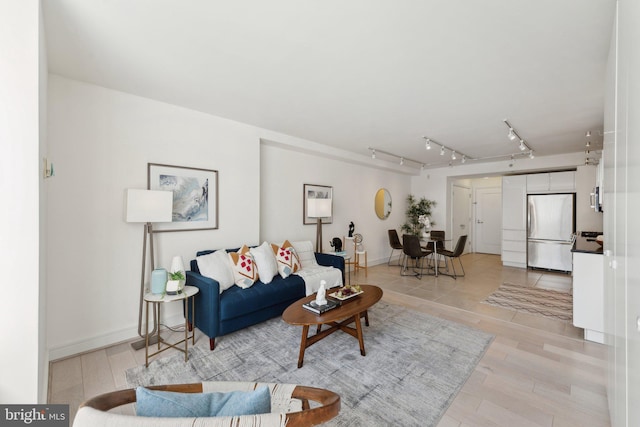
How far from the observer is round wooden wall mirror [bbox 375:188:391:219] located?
6.50 metres

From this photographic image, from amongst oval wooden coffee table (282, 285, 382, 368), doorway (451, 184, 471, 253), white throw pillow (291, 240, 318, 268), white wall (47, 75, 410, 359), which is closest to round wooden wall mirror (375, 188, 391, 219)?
doorway (451, 184, 471, 253)

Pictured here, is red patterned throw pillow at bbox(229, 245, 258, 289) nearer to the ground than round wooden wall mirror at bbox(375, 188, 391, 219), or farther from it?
nearer to the ground

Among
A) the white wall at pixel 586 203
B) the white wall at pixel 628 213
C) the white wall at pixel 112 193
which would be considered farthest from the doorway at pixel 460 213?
the white wall at pixel 628 213

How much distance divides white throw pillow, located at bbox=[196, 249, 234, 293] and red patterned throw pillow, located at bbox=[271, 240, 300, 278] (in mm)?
655

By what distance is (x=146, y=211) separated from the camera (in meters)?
2.55

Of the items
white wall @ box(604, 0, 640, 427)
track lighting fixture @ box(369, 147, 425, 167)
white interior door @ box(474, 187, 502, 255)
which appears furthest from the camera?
white interior door @ box(474, 187, 502, 255)

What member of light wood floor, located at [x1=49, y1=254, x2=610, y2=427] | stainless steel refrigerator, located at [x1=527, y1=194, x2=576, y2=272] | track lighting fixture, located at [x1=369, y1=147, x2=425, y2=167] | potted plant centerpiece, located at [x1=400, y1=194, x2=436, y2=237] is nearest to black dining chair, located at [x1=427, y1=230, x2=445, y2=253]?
potted plant centerpiece, located at [x1=400, y1=194, x2=436, y2=237]

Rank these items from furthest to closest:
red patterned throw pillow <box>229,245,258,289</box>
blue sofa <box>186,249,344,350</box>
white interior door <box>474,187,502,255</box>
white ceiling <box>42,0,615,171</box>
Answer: white interior door <box>474,187,502,255</box>, red patterned throw pillow <box>229,245,258,289</box>, blue sofa <box>186,249,344,350</box>, white ceiling <box>42,0,615,171</box>

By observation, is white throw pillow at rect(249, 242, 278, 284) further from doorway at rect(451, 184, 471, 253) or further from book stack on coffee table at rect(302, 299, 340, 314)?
doorway at rect(451, 184, 471, 253)

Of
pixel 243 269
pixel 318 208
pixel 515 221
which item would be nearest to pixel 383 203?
pixel 318 208

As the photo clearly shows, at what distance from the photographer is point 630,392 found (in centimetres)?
103

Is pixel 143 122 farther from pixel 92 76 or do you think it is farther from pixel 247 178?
pixel 247 178

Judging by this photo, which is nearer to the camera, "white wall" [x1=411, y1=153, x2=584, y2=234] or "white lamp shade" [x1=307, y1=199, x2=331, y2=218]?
"white lamp shade" [x1=307, y1=199, x2=331, y2=218]

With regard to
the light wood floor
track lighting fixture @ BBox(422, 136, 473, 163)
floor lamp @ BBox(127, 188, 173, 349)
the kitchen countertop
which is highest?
track lighting fixture @ BBox(422, 136, 473, 163)
